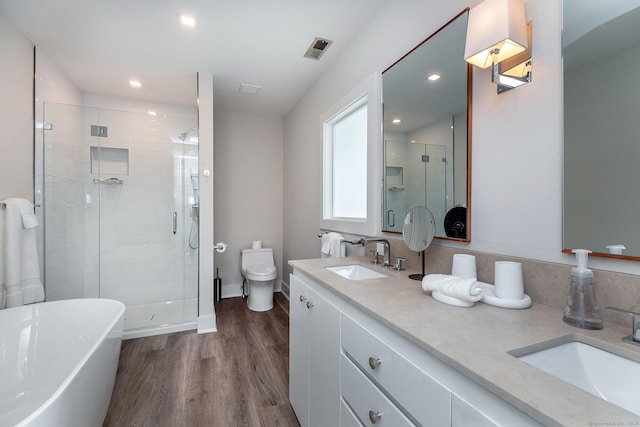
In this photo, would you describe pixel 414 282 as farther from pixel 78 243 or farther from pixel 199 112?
pixel 78 243

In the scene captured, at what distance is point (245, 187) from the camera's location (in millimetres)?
4027

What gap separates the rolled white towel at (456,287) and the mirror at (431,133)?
34 cm

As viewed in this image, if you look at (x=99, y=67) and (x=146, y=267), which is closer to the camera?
(x=99, y=67)

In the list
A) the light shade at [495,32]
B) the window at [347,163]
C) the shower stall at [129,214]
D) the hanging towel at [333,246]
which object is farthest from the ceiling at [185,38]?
the hanging towel at [333,246]

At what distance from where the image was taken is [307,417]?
4.75 ft

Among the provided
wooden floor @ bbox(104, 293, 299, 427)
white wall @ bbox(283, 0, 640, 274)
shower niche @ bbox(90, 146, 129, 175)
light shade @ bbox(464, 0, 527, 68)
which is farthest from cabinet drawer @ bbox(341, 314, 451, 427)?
shower niche @ bbox(90, 146, 129, 175)

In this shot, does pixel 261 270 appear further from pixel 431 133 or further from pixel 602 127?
pixel 602 127

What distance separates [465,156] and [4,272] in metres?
3.05

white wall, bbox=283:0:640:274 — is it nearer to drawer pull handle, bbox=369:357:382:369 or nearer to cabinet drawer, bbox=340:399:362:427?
drawer pull handle, bbox=369:357:382:369

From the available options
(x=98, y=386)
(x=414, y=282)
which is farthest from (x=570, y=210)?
(x=98, y=386)

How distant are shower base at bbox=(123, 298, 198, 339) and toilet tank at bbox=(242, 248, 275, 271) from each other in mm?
881

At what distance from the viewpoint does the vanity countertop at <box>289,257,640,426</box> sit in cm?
46

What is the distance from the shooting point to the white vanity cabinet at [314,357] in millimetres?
1178

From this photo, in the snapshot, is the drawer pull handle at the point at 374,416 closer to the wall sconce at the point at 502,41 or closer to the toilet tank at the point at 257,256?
the wall sconce at the point at 502,41
